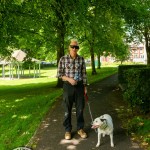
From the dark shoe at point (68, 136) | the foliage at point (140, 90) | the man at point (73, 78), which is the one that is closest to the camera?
the man at point (73, 78)

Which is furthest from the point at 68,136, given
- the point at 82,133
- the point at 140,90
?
the point at 140,90

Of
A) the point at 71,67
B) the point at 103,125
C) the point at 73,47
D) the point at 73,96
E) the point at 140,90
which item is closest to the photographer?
the point at 103,125

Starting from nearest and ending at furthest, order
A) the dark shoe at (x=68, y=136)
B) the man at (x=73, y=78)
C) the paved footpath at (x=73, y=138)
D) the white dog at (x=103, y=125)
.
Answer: the white dog at (x=103, y=125), the paved footpath at (x=73, y=138), the man at (x=73, y=78), the dark shoe at (x=68, y=136)

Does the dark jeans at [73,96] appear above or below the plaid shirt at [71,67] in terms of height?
below

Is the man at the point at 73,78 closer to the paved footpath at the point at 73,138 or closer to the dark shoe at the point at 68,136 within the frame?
the dark shoe at the point at 68,136

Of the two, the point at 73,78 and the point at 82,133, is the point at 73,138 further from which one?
the point at 73,78

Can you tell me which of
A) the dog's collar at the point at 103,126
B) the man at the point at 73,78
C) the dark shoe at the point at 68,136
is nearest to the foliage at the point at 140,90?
the man at the point at 73,78

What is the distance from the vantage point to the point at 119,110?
1248 centimetres

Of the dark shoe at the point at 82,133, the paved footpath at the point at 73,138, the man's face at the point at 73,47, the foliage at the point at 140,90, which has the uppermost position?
the man's face at the point at 73,47

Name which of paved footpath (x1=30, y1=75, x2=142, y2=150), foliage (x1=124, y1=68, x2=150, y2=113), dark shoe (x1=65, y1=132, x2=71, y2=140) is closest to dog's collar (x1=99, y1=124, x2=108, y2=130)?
paved footpath (x1=30, y1=75, x2=142, y2=150)

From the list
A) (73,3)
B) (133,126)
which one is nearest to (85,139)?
(133,126)

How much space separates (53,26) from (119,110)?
26.0 ft

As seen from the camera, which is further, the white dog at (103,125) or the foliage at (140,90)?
the foliage at (140,90)

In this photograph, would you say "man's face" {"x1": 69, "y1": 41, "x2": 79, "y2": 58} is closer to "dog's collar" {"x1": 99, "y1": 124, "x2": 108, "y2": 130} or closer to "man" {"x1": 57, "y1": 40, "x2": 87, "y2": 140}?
"man" {"x1": 57, "y1": 40, "x2": 87, "y2": 140}
